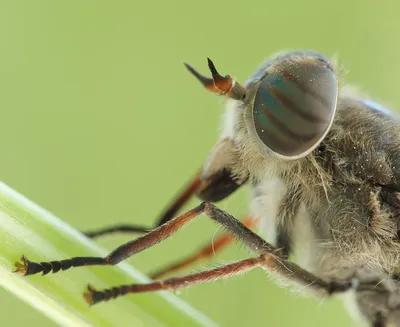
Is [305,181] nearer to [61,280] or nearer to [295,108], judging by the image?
[295,108]

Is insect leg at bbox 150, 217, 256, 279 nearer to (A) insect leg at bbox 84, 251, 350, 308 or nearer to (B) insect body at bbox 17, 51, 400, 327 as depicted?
(B) insect body at bbox 17, 51, 400, 327

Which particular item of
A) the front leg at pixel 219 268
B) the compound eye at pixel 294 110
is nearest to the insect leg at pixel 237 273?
the front leg at pixel 219 268

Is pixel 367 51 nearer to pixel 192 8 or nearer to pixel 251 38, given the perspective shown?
pixel 251 38

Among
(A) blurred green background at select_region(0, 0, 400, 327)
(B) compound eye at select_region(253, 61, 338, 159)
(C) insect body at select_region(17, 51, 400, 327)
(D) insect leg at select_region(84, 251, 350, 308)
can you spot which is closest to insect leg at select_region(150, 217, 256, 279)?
(C) insect body at select_region(17, 51, 400, 327)

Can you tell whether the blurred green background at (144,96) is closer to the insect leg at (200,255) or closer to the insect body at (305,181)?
the insect leg at (200,255)

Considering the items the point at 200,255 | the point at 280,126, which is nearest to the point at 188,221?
the point at 280,126
